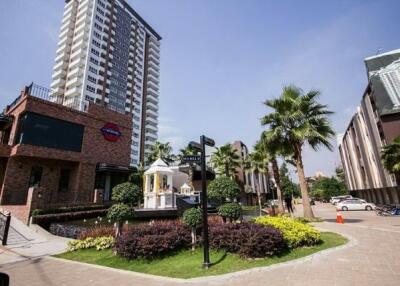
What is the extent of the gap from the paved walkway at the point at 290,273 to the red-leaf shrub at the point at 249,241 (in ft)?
2.82

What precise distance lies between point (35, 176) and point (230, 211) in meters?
18.2

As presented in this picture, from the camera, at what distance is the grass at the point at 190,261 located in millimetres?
6836

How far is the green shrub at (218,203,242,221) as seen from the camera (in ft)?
32.7

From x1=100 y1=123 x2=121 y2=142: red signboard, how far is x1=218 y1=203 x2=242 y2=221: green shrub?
18.7 m

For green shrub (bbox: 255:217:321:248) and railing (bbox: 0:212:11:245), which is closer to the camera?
green shrub (bbox: 255:217:321:248)

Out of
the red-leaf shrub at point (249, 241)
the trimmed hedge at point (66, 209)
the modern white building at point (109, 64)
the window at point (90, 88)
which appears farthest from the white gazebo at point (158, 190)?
the window at point (90, 88)

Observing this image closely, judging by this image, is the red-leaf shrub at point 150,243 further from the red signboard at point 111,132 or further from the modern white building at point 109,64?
the modern white building at point 109,64

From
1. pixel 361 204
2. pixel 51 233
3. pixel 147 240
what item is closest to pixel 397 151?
pixel 361 204

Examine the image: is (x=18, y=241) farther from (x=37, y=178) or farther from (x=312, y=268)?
(x=312, y=268)

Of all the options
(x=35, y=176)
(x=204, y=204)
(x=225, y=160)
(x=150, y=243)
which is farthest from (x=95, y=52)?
(x=204, y=204)

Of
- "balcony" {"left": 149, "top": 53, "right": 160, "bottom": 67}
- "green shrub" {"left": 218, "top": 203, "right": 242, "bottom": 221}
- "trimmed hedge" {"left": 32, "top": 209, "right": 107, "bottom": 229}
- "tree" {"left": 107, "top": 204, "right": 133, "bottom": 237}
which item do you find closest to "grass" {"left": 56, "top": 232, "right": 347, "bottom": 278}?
"tree" {"left": 107, "top": 204, "right": 133, "bottom": 237}

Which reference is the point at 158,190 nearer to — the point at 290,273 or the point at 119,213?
the point at 119,213

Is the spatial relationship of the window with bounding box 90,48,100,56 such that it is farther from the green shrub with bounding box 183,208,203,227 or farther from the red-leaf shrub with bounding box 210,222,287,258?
the red-leaf shrub with bounding box 210,222,287,258

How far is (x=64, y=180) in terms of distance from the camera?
872 inches
